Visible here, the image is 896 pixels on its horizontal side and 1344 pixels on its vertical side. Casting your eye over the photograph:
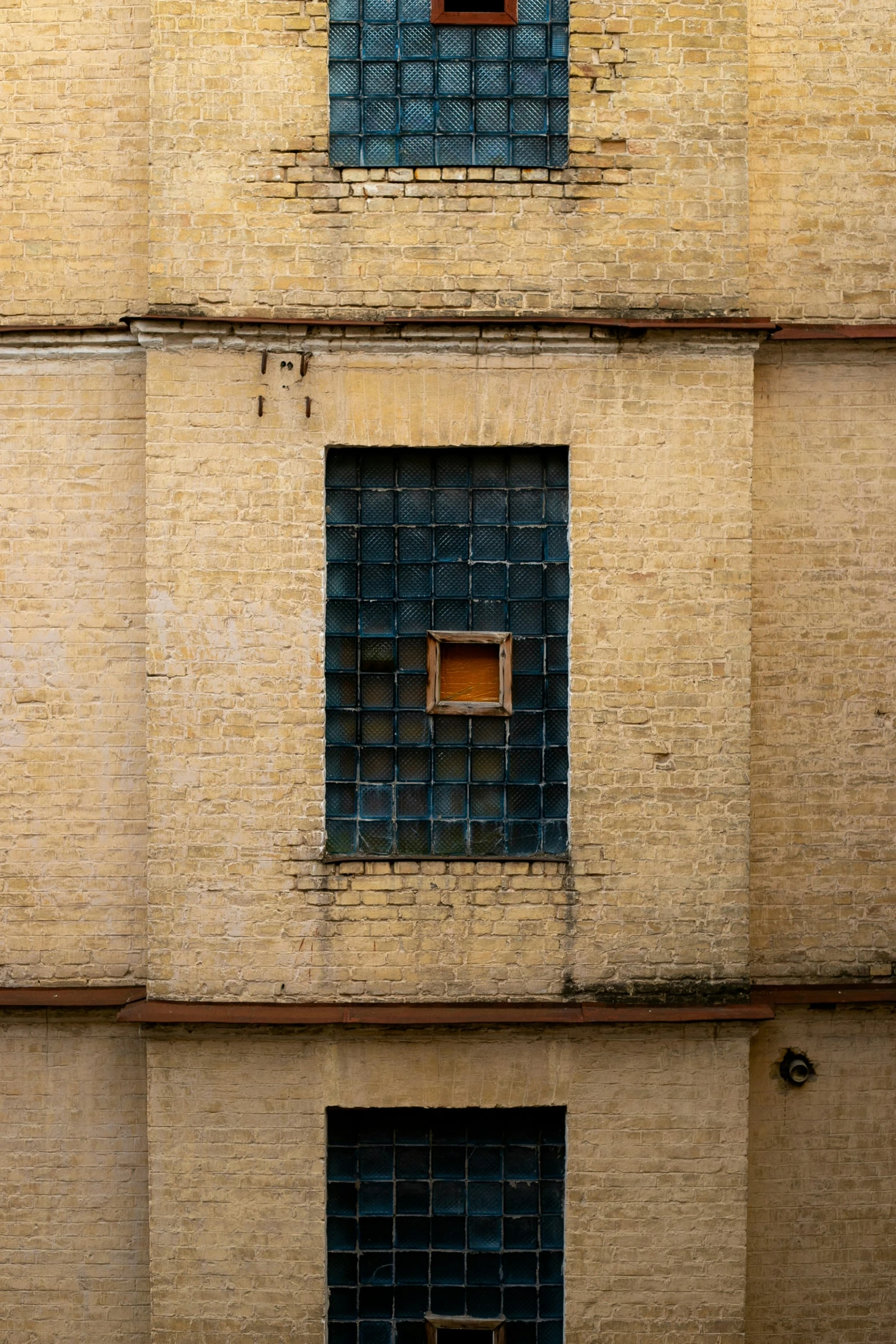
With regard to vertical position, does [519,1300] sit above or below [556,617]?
below

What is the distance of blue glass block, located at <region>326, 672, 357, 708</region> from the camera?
24.7ft

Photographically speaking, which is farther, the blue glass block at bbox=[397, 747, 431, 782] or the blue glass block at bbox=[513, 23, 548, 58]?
the blue glass block at bbox=[397, 747, 431, 782]

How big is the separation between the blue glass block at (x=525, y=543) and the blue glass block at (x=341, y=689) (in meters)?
1.24

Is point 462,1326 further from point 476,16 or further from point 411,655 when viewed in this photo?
point 476,16

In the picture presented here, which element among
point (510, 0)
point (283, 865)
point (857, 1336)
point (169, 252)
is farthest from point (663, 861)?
point (510, 0)

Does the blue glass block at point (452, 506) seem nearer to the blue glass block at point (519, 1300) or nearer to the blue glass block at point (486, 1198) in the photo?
the blue glass block at point (486, 1198)

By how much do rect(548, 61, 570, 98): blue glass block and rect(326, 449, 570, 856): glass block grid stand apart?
2147 mm

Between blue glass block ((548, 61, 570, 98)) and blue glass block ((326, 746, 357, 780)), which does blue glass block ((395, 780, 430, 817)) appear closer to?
blue glass block ((326, 746, 357, 780))

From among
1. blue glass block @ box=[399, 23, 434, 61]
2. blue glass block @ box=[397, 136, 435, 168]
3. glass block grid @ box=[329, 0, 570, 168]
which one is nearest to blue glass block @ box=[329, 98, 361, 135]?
glass block grid @ box=[329, 0, 570, 168]

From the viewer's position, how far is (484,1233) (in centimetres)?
761

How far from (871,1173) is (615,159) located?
257 inches

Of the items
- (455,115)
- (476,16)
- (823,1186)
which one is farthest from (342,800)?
(476,16)

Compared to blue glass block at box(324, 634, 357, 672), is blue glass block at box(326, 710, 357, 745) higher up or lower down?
lower down

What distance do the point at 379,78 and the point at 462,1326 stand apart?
7.64 m
